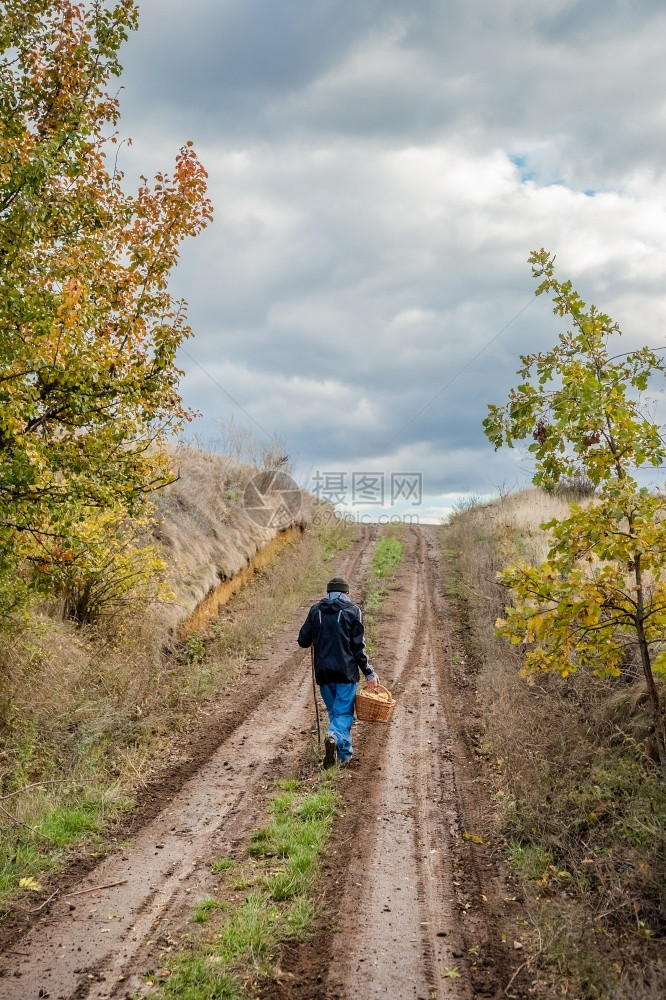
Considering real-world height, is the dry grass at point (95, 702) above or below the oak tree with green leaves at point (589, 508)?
below

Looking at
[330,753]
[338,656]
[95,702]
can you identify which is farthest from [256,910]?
[95,702]

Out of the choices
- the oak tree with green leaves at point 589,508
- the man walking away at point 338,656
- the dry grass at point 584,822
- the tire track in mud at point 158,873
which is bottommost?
the tire track in mud at point 158,873

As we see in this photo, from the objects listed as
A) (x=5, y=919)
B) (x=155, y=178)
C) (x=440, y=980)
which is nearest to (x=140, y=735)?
(x=5, y=919)

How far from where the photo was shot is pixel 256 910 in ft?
17.5

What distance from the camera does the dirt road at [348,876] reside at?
185 inches

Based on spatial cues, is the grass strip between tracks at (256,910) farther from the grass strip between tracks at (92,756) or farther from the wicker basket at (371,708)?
the grass strip between tracks at (92,756)

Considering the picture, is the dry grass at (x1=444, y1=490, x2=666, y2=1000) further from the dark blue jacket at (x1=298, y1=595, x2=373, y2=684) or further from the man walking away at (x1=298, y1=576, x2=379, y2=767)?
the dark blue jacket at (x1=298, y1=595, x2=373, y2=684)

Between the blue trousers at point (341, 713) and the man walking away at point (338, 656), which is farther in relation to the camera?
the man walking away at point (338, 656)

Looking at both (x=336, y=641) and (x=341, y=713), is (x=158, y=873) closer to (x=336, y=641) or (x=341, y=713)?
(x=341, y=713)

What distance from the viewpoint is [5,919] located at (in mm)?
5402

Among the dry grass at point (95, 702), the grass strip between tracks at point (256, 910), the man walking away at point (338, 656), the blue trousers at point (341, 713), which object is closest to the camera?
the grass strip between tracks at point (256, 910)

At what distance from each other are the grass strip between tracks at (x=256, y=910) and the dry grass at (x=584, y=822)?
6.31 feet

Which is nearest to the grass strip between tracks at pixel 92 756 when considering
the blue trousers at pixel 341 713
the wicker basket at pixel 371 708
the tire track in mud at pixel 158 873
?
the tire track in mud at pixel 158 873

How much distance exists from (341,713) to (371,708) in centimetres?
45
